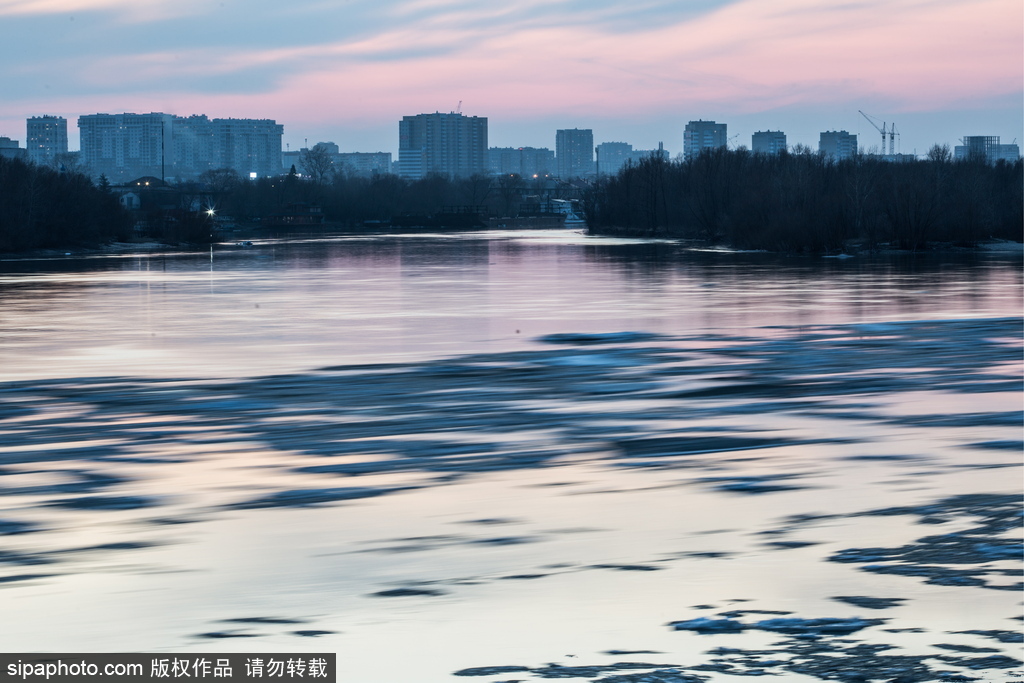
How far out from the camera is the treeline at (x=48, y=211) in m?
79.6

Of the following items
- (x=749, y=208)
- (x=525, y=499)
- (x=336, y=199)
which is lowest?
(x=525, y=499)

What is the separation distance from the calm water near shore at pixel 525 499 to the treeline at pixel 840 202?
144 ft

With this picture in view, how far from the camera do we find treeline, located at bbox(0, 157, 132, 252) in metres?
79.6

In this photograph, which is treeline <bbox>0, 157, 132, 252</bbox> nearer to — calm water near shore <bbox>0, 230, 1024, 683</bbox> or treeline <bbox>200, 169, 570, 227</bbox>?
calm water near shore <bbox>0, 230, 1024, 683</bbox>

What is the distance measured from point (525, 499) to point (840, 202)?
61.2 meters

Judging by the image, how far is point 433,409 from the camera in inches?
585

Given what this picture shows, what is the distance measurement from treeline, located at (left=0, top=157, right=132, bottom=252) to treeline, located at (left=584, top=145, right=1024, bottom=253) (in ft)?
143

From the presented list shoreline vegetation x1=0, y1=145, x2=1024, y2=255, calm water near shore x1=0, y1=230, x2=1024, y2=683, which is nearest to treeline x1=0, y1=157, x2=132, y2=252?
shoreline vegetation x1=0, y1=145, x2=1024, y2=255

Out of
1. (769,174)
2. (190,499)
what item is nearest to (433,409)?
(190,499)

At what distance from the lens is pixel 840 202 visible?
68.0m

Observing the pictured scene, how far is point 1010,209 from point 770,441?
232ft

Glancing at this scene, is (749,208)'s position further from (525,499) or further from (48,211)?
(525,499)

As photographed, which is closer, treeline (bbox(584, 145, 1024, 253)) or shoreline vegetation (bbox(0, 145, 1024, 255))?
treeline (bbox(584, 145, 1024, 253))

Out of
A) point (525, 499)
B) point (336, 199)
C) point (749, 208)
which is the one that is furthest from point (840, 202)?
point (336, 199)
